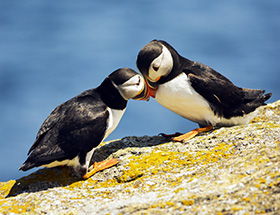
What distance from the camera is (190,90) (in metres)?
7.08

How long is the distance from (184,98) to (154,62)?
3.05 feet

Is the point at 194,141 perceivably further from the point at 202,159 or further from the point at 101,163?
the point at 101,163

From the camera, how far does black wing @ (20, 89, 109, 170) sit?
612cm

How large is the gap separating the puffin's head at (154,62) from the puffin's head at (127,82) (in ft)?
0.80

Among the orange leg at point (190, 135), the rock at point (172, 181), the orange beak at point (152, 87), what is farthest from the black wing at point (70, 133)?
the orange leg at point (190, 135)

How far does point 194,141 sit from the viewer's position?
660cm

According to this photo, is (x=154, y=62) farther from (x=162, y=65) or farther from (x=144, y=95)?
(x=144, y=95)

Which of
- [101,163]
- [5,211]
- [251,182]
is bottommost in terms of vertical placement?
[251,182]

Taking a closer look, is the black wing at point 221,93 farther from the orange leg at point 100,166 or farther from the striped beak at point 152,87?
the orange leg at point 100,166

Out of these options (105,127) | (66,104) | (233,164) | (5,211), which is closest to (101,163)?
(105,127)

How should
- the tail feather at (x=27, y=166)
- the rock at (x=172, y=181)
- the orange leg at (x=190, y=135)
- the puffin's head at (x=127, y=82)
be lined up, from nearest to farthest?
the rock at (x=172, y=181) < the tail feather at (x=27, y=166) < the puffin's head at (x=127, y=82) < the orange leg at (x=190, y=135)

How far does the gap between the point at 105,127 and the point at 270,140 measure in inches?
111

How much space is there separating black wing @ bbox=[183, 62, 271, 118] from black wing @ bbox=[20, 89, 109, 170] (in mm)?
1965

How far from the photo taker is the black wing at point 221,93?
23.3 ft
